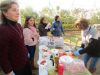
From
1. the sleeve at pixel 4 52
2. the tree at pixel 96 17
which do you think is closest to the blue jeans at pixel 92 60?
the sleeve at pixel 4 52

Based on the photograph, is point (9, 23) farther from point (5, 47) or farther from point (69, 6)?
point (69, 6)

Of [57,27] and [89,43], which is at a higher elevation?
[89,43]

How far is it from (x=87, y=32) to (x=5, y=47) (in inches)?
51.0

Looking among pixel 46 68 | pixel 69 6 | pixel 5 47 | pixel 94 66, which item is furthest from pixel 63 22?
pixel 5 47

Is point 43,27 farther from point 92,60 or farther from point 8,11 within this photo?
point 8,11

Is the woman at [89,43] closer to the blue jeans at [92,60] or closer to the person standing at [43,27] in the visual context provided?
the blue jeans at [92,60]

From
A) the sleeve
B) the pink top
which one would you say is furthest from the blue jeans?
the sleeve

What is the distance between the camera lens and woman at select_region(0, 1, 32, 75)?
1.59 m

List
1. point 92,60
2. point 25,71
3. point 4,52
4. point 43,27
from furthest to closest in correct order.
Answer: point 43,27 < point 92,60 < point 25,71 < point 4,52

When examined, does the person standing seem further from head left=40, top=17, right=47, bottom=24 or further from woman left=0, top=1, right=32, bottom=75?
woman left=0, top=1, right=32, bottom=75

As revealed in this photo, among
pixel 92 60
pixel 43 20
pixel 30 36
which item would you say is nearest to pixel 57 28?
pixel 43 20

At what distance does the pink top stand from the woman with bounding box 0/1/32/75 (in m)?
1.19

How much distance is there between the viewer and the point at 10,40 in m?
1.61

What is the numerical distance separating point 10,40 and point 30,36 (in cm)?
137
